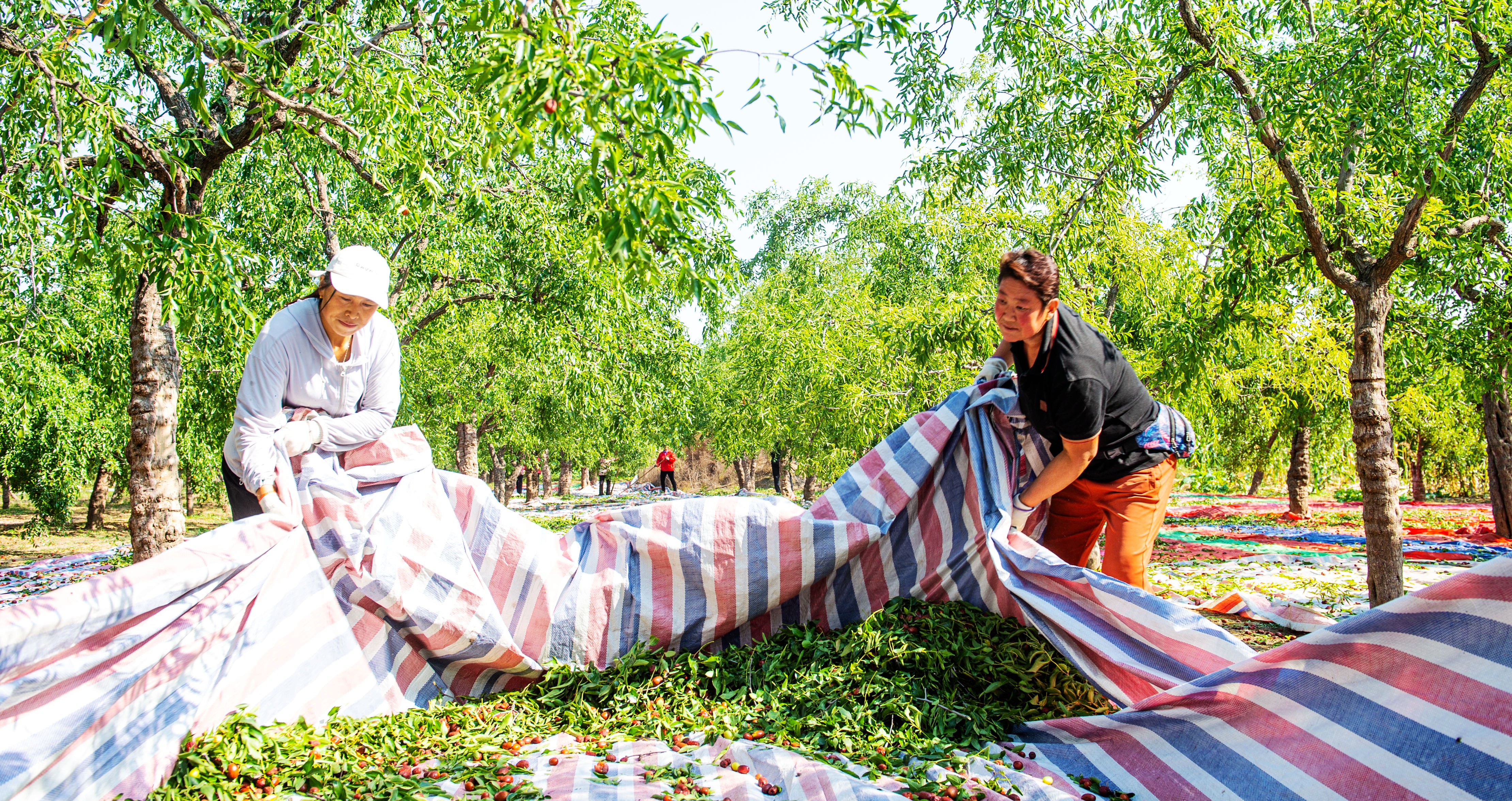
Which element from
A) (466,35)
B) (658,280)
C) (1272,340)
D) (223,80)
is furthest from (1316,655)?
(223,80)

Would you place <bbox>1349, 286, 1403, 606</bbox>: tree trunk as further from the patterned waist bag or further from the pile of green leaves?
the pile of green leaves

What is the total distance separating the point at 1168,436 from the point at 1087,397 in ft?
1.83

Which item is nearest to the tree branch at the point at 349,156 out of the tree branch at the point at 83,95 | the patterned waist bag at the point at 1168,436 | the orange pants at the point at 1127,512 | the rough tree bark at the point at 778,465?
the tree branch at the point at 83,95

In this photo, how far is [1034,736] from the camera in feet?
9.51

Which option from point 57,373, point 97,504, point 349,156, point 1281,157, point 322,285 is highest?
point 349,156

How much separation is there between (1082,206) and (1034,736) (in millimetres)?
3936

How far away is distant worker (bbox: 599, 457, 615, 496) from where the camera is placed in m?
39.1

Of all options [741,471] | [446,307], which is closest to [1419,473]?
[446,307]

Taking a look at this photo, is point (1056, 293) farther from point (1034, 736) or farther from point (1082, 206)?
point (1082, 206)

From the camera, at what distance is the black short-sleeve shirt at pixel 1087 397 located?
305 centimetres

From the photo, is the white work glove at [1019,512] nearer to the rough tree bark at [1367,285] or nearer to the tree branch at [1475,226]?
the rough tree bark at [1367,285]

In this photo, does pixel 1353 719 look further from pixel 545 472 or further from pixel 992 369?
pixel 545 472

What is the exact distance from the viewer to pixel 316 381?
3.28 m

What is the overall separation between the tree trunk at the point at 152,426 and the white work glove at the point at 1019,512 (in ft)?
19.0
